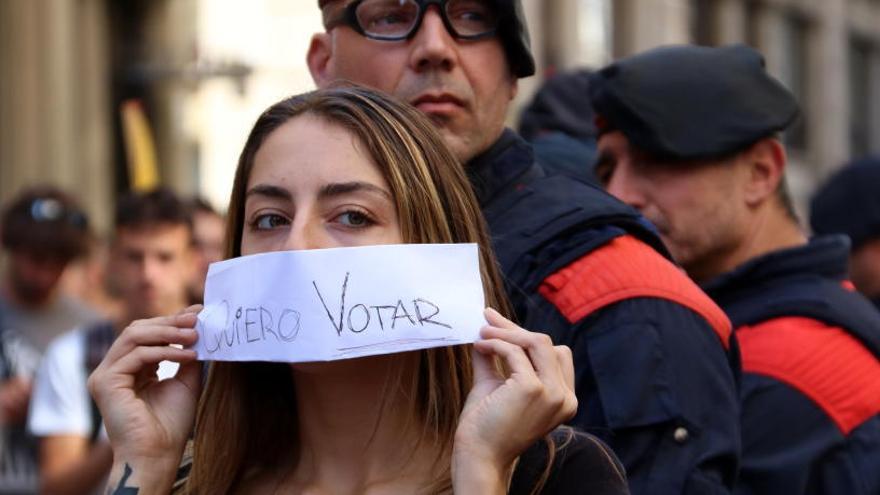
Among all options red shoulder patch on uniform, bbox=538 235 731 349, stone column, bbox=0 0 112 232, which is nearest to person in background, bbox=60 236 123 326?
stone column, bbox=0 0 112 232

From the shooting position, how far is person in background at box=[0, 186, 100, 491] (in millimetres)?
7480

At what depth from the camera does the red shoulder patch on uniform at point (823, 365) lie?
4074 mm

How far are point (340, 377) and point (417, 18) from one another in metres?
1.06

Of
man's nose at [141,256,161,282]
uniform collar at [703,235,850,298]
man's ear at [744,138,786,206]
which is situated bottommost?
man's nose at [141,256,161,282]

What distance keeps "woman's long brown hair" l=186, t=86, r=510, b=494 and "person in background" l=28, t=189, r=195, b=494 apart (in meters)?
3.33

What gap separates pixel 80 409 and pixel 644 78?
9.90 feet

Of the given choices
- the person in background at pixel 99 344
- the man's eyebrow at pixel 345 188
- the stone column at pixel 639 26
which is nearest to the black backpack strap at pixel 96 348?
the person in background at pixel 99 344

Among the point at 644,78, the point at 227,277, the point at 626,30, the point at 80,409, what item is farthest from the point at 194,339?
the point at 626,30

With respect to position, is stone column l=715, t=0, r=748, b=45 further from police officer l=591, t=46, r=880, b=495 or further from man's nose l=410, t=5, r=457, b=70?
man's nose l=410, t=5, r=457, b=70

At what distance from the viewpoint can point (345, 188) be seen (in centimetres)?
296

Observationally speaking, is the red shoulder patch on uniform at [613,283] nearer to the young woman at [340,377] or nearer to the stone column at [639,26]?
the young woman at [340,377]

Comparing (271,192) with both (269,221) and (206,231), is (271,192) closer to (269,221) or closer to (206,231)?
(269,221)

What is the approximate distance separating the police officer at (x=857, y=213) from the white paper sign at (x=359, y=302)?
3.79 metres

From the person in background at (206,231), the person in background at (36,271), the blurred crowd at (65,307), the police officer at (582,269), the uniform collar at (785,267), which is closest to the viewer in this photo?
the police officer at (582,269)
